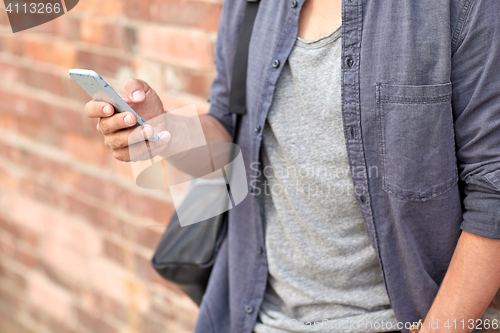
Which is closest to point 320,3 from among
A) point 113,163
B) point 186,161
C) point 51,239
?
point 186,161

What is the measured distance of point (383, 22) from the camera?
0.53 m

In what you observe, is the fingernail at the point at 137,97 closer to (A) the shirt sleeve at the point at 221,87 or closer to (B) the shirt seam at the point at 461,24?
(A) the shirt sleeve at the point at 221,87

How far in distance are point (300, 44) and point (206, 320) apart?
0.48m

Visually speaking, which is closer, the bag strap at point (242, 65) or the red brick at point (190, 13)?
the bag strap at point (242, 65)

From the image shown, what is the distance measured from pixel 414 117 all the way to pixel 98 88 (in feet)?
1.21

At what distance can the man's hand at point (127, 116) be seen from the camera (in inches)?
21.6

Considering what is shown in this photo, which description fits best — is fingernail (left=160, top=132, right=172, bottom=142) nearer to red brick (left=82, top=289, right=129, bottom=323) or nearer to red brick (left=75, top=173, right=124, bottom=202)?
red brick (left=75, top=173, right=124, bottom=202)

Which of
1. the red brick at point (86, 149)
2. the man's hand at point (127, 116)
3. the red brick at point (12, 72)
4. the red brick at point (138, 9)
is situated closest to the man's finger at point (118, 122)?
the man's hand at point (127, 116)

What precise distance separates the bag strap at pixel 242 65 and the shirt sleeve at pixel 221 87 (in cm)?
3

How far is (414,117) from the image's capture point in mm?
527

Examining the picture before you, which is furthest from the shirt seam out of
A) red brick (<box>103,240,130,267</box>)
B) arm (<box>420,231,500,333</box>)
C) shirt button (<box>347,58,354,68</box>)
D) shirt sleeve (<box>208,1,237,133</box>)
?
red brick (<box>103,240,130,267</box>)

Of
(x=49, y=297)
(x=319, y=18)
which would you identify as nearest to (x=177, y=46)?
(x=319, y=18)

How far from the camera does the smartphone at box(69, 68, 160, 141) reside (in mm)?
498

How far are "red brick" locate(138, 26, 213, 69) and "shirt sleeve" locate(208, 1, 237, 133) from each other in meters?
0.20
